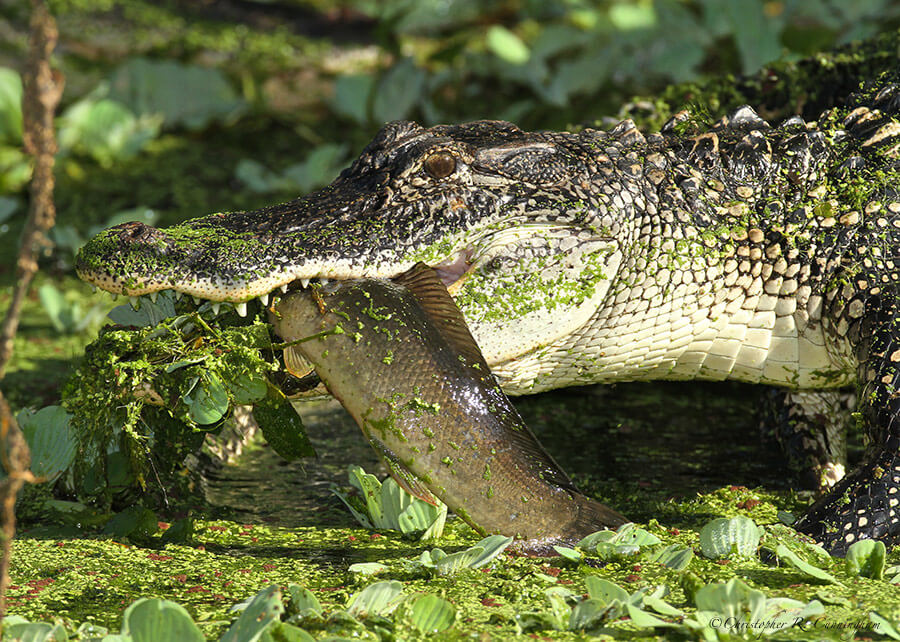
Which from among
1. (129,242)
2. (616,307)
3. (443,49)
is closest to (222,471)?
(129,242)

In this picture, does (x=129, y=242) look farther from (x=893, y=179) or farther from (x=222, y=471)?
(x=893, y=179)

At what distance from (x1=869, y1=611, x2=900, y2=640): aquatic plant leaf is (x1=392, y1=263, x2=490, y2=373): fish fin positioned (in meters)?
1.02

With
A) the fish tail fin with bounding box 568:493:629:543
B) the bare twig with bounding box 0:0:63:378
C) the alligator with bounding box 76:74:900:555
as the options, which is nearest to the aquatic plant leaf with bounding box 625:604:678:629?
the fish tail fin with bounding box 568:493:629:543

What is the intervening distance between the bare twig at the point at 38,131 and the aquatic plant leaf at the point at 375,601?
0.90 meters

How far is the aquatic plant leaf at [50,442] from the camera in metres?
3.03

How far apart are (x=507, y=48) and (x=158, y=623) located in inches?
210

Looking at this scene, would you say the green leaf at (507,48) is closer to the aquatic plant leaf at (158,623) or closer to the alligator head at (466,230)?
the alligator head at (466,230)

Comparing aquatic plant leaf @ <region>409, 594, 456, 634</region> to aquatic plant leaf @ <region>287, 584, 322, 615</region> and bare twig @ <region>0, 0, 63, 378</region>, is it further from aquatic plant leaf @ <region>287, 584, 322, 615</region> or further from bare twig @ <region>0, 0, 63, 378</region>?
bare twig @ <region>0, 0, 63, 378</region>

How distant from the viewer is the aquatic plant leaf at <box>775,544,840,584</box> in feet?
7.94

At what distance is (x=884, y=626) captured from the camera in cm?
218

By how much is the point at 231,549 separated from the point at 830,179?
80.9 inches

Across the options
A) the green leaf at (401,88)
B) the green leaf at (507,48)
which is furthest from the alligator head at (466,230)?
the green leaf at (507,48)

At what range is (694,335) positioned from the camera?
10.5ft

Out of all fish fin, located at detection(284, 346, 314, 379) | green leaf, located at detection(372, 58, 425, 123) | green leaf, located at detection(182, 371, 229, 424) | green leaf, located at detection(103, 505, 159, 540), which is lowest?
green leaf, located at detection(103, 505, 159, 540)
